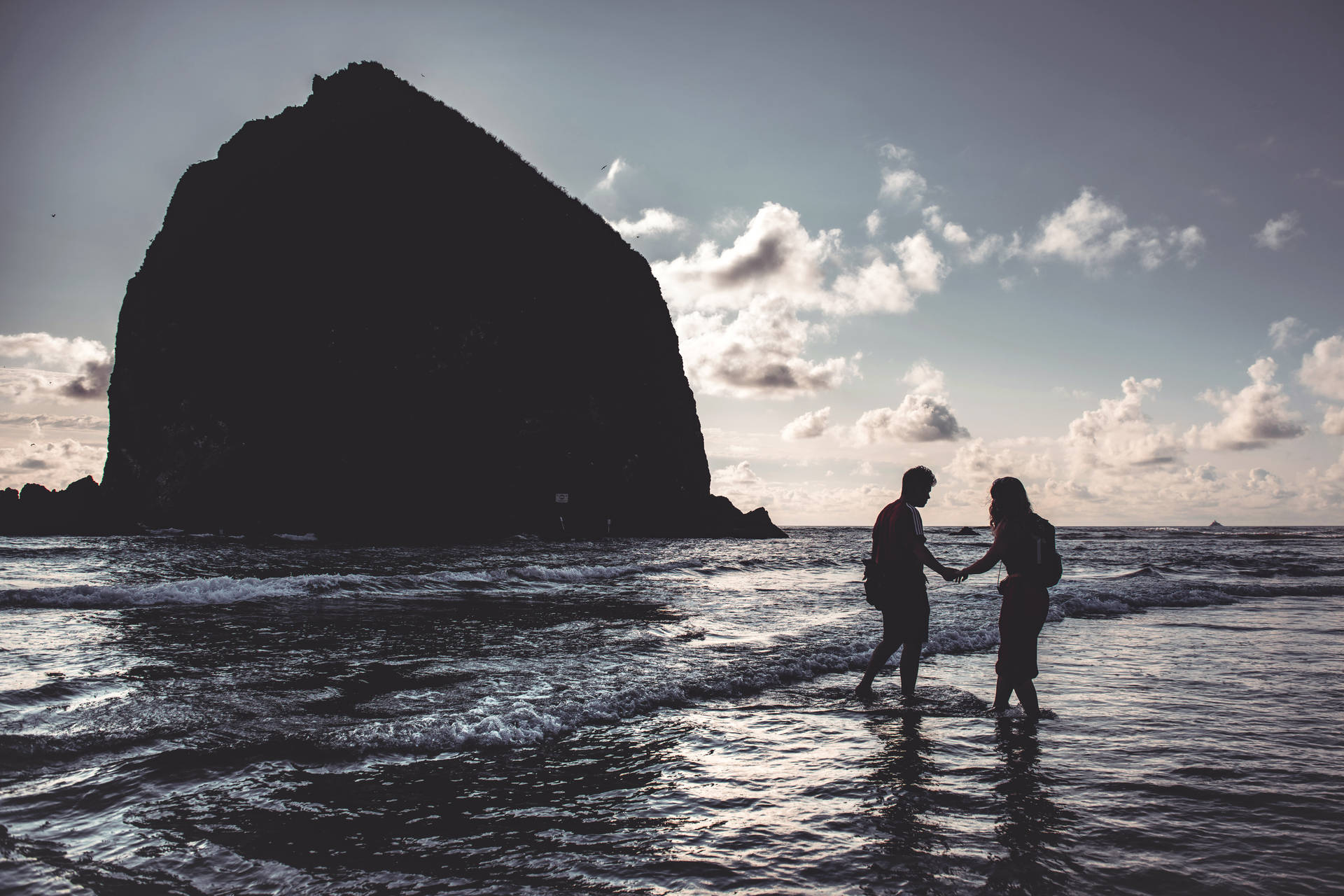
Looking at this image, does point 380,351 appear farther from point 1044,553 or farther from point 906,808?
point 906,808

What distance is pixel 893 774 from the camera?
4031mm

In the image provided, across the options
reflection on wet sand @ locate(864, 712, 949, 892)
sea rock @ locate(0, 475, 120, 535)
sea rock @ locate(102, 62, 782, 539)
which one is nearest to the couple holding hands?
reflection on wet sand @ locate(864, 712, 949, 892)

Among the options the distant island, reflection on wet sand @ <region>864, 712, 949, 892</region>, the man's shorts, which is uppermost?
the distant island

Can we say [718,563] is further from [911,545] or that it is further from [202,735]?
[202,735]

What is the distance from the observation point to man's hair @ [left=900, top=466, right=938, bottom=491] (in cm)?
605

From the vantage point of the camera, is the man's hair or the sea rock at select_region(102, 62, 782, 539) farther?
the sea rock at select_region(102, 62, 782, 539)

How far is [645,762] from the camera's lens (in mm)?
4340

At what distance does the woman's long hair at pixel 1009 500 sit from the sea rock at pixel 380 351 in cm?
4532

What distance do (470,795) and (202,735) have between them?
2359mm

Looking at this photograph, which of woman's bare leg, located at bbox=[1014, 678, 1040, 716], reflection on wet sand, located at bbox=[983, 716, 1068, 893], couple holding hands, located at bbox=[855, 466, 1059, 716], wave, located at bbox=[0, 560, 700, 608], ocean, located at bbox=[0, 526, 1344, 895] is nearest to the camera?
reflection on wet sand, located at bbox=[983, 716, 1068, 893]

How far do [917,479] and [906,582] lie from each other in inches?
37.6

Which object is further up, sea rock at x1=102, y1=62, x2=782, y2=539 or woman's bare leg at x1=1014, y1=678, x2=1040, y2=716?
sea rock at x1=102, y1=62, x2=782, y2=539

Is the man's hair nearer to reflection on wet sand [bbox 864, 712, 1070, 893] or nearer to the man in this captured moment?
the man

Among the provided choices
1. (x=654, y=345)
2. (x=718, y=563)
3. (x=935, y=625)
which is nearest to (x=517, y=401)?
(x=654, y=345)
